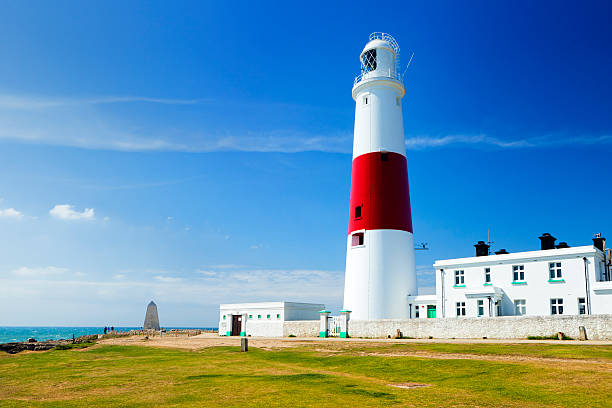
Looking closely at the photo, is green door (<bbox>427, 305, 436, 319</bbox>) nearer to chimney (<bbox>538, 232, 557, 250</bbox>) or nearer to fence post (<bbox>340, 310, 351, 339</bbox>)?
fence post (<bbox>340, 310, 351, 339</bbox>)

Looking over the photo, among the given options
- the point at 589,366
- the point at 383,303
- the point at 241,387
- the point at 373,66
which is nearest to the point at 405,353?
the point at 589,366

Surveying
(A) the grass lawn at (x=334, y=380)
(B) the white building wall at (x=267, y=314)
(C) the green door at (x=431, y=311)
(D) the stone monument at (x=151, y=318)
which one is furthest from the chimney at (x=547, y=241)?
(D) the stone monument at (x=151, y=318)

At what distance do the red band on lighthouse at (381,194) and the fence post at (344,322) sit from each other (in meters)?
6.29

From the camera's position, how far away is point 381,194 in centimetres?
3566

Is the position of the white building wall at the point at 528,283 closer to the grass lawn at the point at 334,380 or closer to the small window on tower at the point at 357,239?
the small window on tower at the point at 357,239

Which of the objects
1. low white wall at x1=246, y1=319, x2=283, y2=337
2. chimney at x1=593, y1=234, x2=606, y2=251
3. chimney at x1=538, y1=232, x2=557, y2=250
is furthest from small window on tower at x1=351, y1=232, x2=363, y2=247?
chimney at x1=593, y1=234, x2=606, y2=251

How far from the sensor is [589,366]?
14.7m

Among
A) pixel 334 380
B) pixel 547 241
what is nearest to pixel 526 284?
pixel 547 241

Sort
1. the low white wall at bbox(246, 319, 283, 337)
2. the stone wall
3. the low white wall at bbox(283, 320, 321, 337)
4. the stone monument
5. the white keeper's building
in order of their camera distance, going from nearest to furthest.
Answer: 1. the stone wall
2. the white keeper's building
3. the low white wall at bbox(283, 320, 321, 337)
4. the low white wall at bbox(246, 319, 283, 337)
5. the stone monument

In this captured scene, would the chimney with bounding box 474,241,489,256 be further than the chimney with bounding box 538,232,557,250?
Yes

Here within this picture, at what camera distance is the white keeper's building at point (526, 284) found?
101 feet

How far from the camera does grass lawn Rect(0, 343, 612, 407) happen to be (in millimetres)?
11711

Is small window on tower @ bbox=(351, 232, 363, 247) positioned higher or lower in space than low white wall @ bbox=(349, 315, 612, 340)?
higher

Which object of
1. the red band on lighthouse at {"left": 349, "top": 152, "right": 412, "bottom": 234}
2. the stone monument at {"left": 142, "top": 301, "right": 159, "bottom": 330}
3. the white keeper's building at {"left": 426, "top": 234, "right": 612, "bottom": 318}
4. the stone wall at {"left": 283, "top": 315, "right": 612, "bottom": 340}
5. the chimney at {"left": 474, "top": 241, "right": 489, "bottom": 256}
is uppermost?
the red band on lighthouse at {"left": 349, "top": 152, "right": 412, "bottom": 234}
